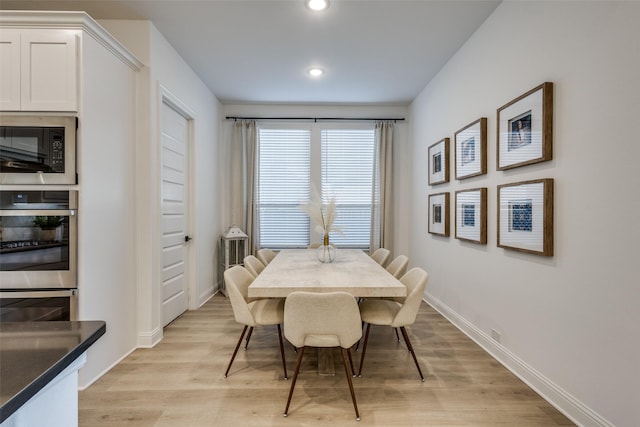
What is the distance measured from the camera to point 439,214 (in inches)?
146

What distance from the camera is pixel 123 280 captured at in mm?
2566

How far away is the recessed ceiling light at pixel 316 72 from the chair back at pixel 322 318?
2.88m

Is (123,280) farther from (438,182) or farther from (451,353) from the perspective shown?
(438,182)

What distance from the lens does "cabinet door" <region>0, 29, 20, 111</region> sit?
6.63ft

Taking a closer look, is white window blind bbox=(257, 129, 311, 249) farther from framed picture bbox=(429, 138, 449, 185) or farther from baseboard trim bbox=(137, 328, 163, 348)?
baseboard trim bbox=(137, 328, 163, 348)

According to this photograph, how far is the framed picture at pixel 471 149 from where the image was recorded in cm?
273

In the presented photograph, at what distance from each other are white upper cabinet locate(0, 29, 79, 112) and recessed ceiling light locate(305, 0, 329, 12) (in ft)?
5.57

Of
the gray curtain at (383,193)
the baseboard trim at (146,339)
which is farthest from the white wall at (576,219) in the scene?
the baseboard trim at (146,339)

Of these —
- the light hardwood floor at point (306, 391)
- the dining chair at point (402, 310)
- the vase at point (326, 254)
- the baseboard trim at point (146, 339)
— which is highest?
the vase at point (326, 254)

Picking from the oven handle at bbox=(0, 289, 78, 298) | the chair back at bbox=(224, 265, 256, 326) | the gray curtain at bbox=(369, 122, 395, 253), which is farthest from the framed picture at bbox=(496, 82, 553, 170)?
the oven handle at bbox=(0, 289, 78, 298)

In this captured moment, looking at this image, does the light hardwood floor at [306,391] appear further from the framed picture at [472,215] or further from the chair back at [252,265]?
the framed picture at [472,215]

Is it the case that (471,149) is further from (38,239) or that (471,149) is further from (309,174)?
(38,239)

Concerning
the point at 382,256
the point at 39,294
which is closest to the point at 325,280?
the point at 382,256

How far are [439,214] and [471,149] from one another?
981mm
